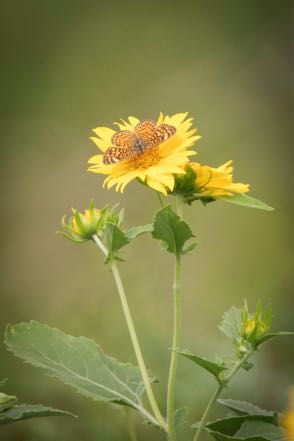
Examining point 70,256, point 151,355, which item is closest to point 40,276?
point 70,256

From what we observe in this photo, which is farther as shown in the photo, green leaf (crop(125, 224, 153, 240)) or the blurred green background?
the blurred green background

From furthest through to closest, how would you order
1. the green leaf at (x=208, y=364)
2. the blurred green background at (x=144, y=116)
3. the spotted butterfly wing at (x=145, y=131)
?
the blurred green background at (x=144, y=116), the spotted butterfly wing at (x=145, y=131), the green leaf at (x=208, y=364)

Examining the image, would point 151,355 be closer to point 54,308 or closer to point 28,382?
point 28,382

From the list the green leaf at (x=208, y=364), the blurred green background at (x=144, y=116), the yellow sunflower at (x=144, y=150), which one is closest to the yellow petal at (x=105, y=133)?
the yellow sunflower at (x=144, y=150)

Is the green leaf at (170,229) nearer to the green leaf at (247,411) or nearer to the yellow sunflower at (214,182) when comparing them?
the yellow sunflower at (214,182)

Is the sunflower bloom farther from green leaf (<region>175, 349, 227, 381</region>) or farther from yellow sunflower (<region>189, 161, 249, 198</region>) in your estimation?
yellow sunflower (<region>189, 161, 249, 198</region>)

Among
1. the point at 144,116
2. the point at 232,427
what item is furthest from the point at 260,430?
the point at 144,116

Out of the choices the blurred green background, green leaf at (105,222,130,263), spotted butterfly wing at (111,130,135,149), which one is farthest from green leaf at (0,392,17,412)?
the blurred green background

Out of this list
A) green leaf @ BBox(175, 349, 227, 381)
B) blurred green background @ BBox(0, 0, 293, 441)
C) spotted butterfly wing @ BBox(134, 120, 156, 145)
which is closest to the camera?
green leaf @ BBox(175, 349, 227, 381)
